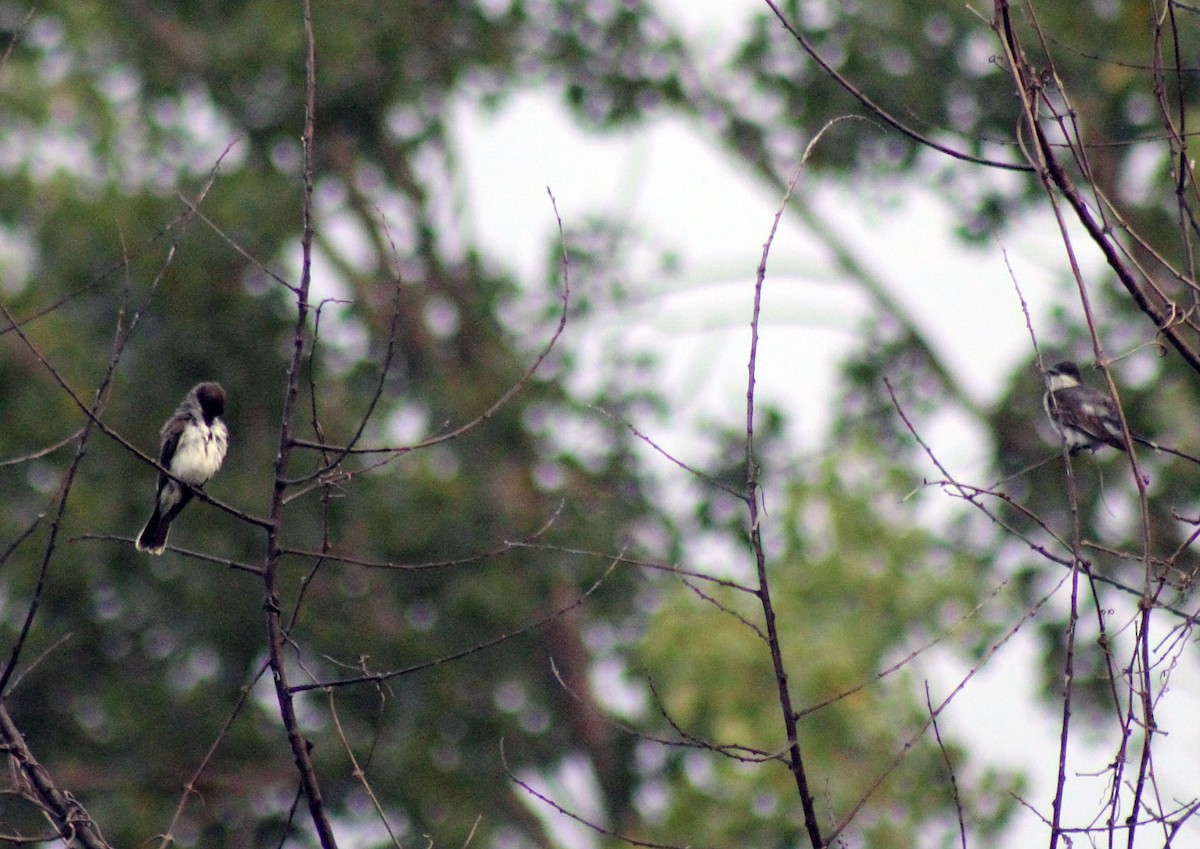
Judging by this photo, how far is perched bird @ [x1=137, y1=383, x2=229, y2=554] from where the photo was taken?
7559mm

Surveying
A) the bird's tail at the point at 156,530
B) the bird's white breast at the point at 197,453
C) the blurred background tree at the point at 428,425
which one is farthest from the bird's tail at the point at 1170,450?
the blurred background tree at the point at 428,425

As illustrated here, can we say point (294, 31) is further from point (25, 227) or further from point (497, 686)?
point (497, 686)

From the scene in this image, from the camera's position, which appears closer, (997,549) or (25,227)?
(997,549)

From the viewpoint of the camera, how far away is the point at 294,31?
15898 mm

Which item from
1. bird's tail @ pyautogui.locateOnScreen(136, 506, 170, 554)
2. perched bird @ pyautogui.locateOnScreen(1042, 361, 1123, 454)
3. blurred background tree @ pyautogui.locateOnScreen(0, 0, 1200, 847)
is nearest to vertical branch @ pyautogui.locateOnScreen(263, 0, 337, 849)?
bird's tail @ pyautogui.locateOnScreen(136, 506, 170, 554)

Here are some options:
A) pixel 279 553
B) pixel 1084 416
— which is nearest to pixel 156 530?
pixel 279 553

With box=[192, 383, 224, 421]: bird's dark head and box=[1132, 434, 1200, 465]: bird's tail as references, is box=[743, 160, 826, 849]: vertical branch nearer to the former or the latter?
box=[1132, 434, 1200, 465]: bird's tail

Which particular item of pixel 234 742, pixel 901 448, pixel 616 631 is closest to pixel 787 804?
pixel 616 631

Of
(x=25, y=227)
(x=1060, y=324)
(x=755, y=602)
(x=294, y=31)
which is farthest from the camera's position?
(x=755, y=602)

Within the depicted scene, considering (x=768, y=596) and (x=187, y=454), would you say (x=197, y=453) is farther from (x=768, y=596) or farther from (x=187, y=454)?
(x=768, y=596)

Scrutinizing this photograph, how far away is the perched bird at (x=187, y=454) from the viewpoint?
7559 millimetres

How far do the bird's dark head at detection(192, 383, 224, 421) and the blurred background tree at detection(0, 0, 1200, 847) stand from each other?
4.49 metres

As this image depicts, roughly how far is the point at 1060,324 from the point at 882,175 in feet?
7.99

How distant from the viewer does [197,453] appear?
758 cm
